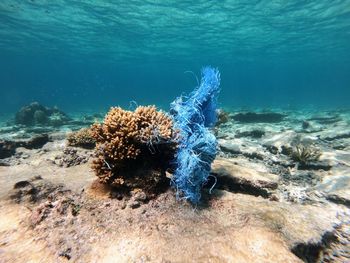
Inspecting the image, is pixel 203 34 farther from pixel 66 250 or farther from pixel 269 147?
pixel 66 250

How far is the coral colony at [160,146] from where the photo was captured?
13.9 feet

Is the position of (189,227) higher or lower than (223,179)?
lower

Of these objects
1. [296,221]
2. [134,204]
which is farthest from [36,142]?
[296,221]

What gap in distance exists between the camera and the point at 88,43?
Answer: 42.2 m

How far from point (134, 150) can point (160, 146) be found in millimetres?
479

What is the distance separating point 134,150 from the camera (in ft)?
14.2

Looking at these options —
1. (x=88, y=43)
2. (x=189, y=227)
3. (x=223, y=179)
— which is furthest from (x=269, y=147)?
(x=88, y=43)

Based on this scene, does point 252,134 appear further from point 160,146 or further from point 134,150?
point 134,150

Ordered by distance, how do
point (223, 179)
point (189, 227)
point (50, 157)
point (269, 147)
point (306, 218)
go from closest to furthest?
point (189, 227), point (306, 218), point (223, 179), point (50, 157), point (269, 147)

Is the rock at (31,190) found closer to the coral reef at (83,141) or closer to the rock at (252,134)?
the coral reef at (83,141)

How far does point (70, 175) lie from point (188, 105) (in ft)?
9.67

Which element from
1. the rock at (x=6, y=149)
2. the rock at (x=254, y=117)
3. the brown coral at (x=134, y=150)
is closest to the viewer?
the brown coral at (x=134, y=150)

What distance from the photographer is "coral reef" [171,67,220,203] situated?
13.6 ft

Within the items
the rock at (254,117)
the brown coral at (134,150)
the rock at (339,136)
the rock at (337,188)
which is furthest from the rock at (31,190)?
the rock at (254,117)
